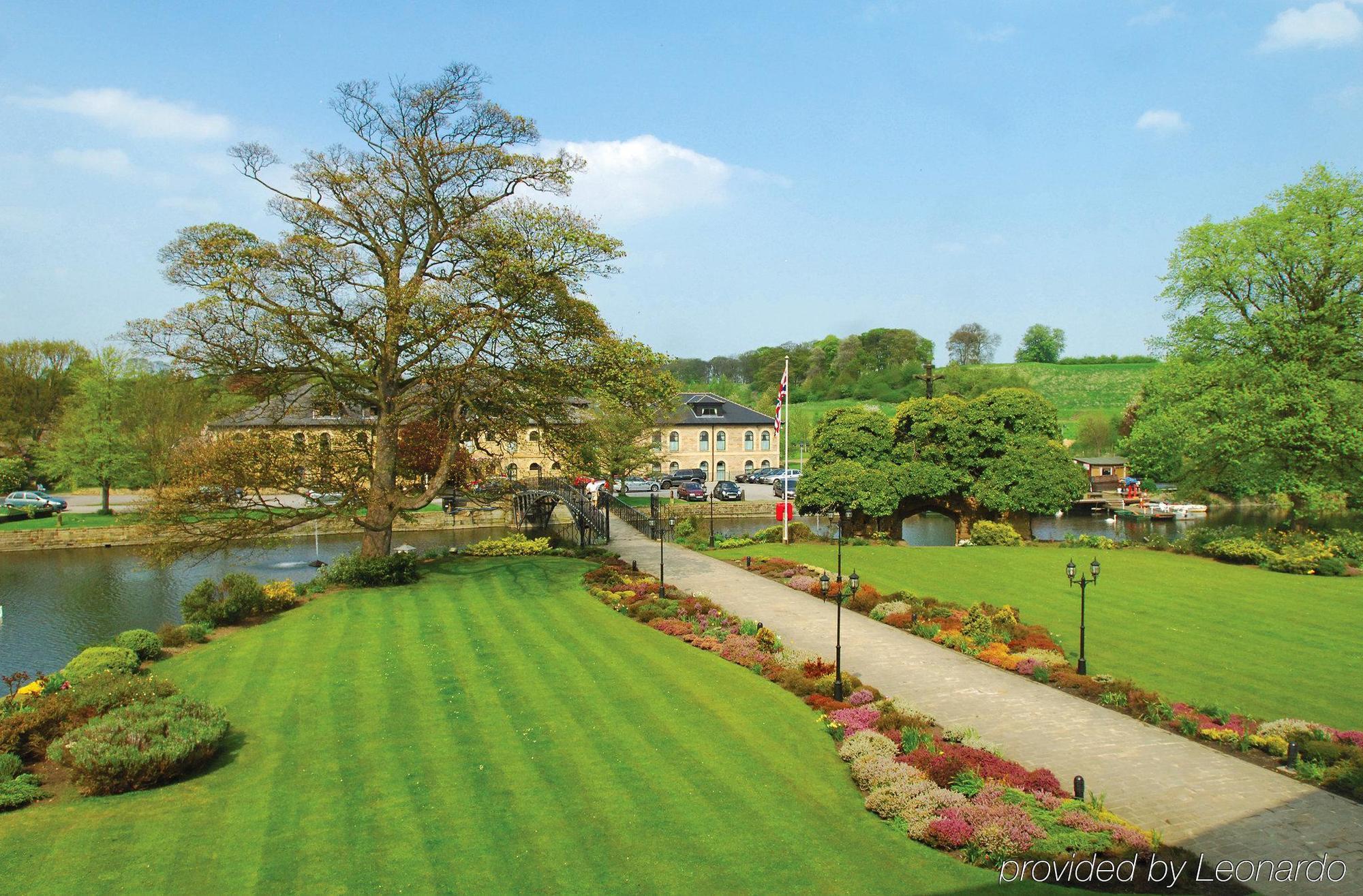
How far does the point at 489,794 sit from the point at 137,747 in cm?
559

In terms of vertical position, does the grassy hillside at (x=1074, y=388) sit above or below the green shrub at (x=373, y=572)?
above

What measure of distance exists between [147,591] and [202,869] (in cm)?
3160

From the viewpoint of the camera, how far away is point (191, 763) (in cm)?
1317

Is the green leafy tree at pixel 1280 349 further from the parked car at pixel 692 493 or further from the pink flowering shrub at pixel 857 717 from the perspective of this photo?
the parked car at pixel 692 493

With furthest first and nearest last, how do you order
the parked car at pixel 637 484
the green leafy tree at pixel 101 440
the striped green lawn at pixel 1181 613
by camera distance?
1. the parked car at pixel 637 484
2. the green leafy tree at pixel 101 440
3. the striped green lawn at pixel 1181 613

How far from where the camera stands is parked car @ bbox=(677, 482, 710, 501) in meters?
64.6

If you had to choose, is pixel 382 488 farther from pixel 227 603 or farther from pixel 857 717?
pixel 857 717

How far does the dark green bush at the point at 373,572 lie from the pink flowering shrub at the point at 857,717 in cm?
1718

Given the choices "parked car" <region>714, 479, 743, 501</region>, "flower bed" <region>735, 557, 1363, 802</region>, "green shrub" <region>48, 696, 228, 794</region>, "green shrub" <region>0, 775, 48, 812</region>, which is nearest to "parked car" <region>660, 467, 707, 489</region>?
"parked car" <region>714, 479, 743, 501</region>

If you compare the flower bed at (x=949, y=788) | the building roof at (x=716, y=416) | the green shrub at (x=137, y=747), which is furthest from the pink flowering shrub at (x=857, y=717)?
the building roof at (x=716, y=416)

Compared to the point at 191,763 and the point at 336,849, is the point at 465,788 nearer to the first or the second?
the point at 336,849

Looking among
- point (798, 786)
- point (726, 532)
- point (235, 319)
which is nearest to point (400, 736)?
point (798, 786)

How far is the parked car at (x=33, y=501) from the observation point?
57.6m

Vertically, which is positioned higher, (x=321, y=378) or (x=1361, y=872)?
(x=321, y=378)
